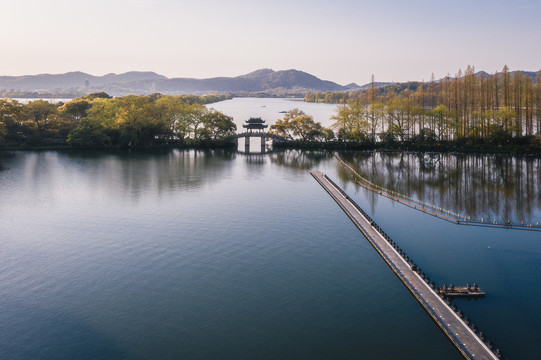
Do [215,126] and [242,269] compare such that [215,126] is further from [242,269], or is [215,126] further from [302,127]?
[242,269]

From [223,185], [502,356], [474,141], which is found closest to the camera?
[502,356]

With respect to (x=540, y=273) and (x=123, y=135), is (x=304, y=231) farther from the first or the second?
(x=123, y=135)

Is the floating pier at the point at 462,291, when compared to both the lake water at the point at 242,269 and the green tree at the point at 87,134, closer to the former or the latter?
the lake water at the point at 242,269

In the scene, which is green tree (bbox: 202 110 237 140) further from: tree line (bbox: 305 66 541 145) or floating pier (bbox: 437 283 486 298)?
floating pier (bbox: 437 283 486 298)

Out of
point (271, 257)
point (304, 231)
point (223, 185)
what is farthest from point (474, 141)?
point (271, 257)

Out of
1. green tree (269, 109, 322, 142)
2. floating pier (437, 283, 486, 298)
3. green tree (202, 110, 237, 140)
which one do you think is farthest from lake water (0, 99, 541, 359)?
green tree (269, 109, 322, 142)
